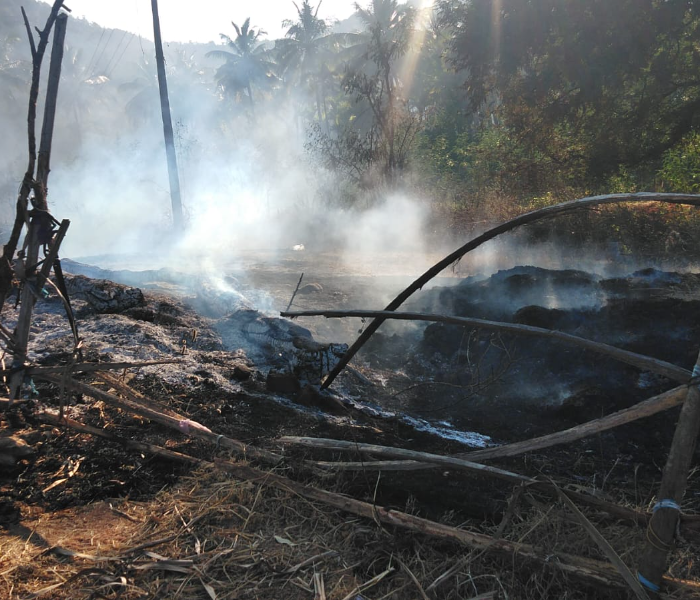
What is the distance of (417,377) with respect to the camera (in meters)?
6.45

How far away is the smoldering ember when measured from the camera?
7.38ft

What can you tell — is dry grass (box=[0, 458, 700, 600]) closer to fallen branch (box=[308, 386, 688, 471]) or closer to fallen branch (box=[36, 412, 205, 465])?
fallen branch (box=[308, 386, 688, 471])

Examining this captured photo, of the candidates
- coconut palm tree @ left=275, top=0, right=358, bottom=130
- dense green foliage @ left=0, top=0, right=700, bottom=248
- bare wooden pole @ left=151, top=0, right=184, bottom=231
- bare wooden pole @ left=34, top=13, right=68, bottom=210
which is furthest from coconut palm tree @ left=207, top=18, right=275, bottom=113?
bare wooden pole @ left=34, top=13, right=68, bottom=210

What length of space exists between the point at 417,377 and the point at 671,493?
4621 mm

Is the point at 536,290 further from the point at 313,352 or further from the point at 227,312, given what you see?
the point at 227,312

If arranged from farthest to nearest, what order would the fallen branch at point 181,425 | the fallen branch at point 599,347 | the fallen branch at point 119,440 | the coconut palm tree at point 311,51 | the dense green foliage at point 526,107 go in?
the coconut palm tree at point 311,51 < the dense green foliage at point 526,107 < the fallen branch at point 119,440 < the fallen branch at point 181,425 < the fallen branch at point 599,347

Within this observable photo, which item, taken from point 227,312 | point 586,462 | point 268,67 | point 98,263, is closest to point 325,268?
point 227,312

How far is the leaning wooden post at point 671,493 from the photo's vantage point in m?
1.84

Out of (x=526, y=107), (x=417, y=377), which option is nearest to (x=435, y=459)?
(x=417, y=377)

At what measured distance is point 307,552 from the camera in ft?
7.82

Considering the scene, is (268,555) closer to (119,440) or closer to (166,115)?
(119,440)

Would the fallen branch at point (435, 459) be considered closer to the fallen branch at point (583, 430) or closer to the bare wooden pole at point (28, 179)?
the fallen branch at point (583, 430)

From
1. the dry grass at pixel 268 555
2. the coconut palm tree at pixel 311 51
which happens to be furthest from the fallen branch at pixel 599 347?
the coconut palm tree at pixel 311 51

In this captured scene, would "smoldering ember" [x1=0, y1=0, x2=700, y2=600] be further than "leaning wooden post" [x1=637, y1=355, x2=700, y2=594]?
Yes
